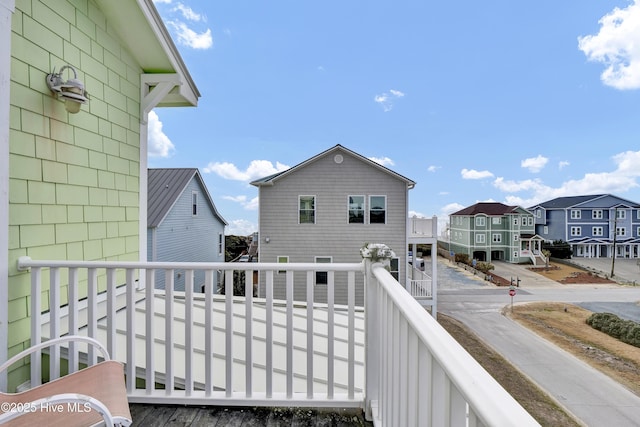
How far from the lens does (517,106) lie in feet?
65.5

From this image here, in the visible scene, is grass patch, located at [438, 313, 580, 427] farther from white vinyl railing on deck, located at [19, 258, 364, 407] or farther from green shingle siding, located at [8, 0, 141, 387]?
green shingle siding, located at [8, 0, 141, 387]

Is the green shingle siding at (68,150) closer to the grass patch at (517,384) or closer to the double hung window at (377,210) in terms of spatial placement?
the grass patch at (517,384)

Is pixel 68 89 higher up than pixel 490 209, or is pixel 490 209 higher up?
pixel 68 89

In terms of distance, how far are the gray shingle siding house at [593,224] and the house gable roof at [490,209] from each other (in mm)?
2881

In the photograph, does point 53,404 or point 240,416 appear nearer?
point 53,404

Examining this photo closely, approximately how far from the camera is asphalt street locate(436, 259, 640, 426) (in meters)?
4.23

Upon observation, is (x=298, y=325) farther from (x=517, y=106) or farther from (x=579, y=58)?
(x=517, y=106)

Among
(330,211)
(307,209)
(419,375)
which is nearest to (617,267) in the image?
(330,211)

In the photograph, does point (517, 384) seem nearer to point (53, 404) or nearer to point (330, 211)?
point (330, 211)

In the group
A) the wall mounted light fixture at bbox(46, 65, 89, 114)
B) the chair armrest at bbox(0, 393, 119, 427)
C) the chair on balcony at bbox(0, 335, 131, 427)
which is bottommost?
the chair on balcony at bbox(0, 335, 131, 427)

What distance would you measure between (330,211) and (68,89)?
309 inches

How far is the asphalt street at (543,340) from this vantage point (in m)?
4.23

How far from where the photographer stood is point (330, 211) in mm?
9586

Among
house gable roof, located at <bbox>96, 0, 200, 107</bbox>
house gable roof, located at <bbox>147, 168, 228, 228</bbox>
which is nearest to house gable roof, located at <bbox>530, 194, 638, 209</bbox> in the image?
house gable roof, located at <bbox>147, 168, 228, 228</bbox>
